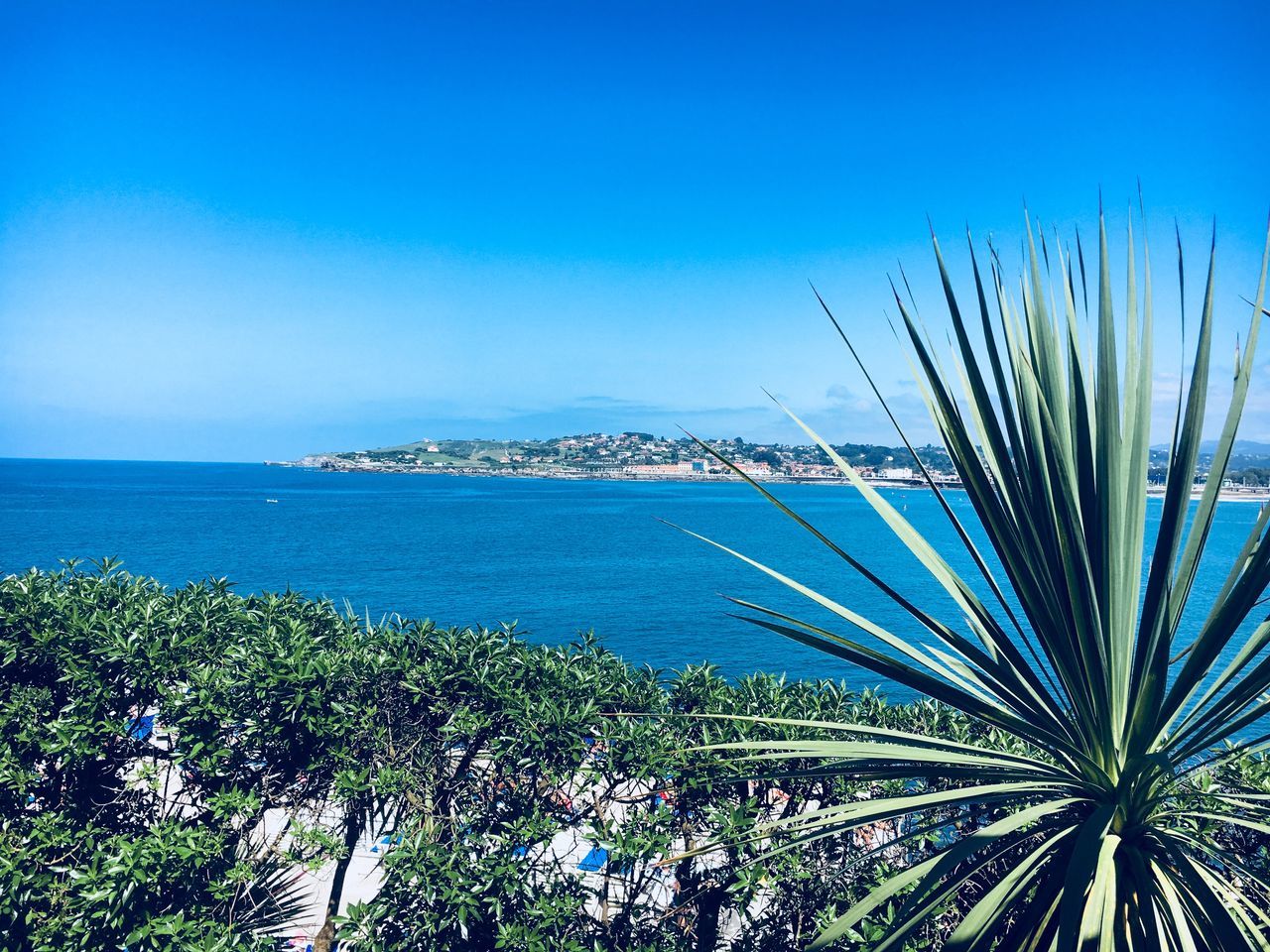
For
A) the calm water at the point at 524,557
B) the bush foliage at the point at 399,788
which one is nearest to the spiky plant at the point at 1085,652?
the bush foliage at the point at 399,788

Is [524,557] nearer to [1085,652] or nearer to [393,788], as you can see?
[393,788]

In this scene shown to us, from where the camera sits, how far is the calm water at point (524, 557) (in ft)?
98.4

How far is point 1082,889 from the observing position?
6.27 ft

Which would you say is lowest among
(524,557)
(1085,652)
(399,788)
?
(524,557)

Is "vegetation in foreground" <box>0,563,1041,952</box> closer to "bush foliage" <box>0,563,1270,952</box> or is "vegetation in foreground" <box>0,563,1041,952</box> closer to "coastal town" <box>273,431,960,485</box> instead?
"bush foliage" <box>0,563,1270,952</box>

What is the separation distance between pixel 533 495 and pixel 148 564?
2635 inches

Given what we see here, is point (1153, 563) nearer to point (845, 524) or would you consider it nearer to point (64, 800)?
point (64, 800)

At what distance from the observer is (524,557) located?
4859 cm

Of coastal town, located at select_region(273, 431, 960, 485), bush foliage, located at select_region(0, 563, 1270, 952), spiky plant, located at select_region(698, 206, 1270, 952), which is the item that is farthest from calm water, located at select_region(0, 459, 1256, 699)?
coastal town, located at select_region(273, 431, 960, 485)

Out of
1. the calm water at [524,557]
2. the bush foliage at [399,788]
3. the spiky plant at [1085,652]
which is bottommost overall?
→ the calm water at [524,557]

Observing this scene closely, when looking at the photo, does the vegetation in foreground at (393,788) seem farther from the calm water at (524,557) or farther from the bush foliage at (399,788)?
the calm water at (524,557)

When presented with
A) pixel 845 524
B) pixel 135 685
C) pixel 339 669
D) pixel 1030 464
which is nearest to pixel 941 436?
pixel 1030 464

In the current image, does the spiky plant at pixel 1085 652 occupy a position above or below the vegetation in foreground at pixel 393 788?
above

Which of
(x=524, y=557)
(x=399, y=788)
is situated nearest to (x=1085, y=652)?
(x=399, y=788)
